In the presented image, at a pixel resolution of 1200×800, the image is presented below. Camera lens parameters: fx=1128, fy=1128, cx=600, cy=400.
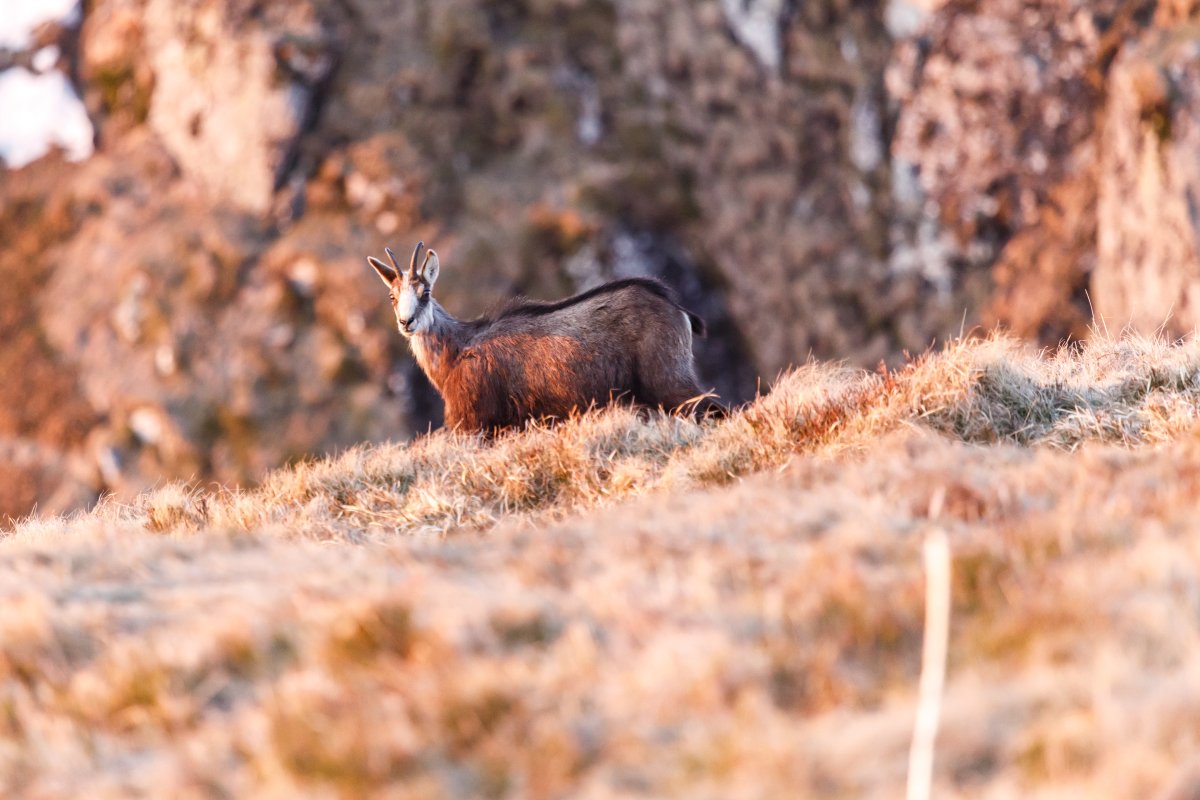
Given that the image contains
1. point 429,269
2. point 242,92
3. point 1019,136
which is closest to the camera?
point 429,269

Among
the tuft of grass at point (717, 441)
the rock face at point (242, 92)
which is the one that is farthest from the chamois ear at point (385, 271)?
the rock face at point (242, 92)

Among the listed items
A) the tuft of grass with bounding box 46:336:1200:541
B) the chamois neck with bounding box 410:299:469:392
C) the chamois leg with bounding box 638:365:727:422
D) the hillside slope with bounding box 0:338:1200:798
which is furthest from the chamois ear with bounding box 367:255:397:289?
the hillside slope with bounding box 0:338:1200:798

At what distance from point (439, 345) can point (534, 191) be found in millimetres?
54885

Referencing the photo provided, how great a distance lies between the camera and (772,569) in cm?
475

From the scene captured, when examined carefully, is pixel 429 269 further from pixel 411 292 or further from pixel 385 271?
pixel 411 292

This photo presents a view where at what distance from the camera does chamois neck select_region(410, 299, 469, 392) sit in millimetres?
14242

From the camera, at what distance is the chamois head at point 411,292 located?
14.0 meters

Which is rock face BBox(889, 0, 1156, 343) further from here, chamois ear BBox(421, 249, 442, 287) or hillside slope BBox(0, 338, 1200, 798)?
hillside slope BBox(0, 338, 1200, 798)

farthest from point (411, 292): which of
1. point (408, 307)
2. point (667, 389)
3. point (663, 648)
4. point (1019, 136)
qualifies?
point (1019, 136)

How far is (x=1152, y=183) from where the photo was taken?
217ft

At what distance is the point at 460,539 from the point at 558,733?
2735 mm

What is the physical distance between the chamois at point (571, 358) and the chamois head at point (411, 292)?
0.02m

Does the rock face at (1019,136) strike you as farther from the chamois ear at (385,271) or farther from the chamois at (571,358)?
the chamois ear at (385,271)

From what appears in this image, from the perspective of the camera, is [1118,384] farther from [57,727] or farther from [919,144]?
[919,144]
